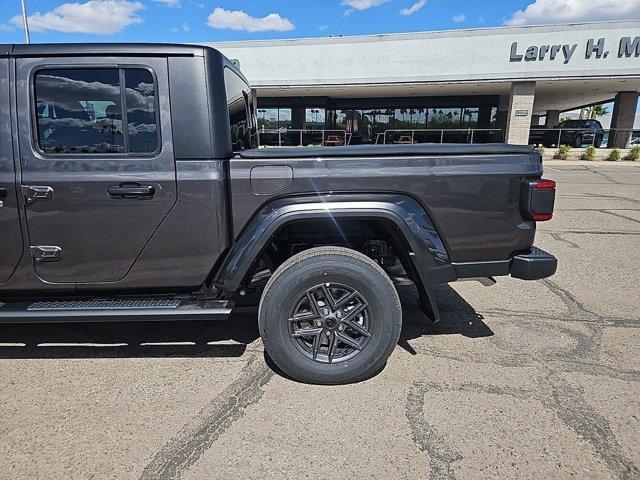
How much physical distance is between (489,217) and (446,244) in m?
0.33

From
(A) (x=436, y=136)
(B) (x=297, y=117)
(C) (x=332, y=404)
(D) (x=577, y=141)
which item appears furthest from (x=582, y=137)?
(C) (x=332, y=404)

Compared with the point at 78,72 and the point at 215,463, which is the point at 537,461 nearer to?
the point at 215,463

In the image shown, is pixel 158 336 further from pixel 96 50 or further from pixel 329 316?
pixel 96 50

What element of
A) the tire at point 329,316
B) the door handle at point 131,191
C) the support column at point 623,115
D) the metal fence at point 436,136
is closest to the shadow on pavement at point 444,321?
the tire at point 329,316

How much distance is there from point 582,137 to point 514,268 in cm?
2973

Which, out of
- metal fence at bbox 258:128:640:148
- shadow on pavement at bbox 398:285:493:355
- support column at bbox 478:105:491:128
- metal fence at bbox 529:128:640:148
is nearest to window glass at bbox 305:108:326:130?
metal fence at bbox 258:128:640:148

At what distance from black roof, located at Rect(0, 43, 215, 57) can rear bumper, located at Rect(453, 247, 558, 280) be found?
7.36 feet

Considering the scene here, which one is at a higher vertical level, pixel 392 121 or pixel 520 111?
pixel 520 111

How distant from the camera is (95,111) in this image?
267cm

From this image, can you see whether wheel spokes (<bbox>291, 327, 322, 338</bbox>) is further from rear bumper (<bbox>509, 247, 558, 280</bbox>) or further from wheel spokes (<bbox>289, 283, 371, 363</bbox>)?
rear bumper (<bbox>509, 247, 558, 280</bbox>)

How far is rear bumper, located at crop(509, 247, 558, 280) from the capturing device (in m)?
2.86

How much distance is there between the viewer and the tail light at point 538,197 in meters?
2.73

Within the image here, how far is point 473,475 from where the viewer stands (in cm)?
206

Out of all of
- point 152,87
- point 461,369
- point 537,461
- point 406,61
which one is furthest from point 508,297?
point 406,61
